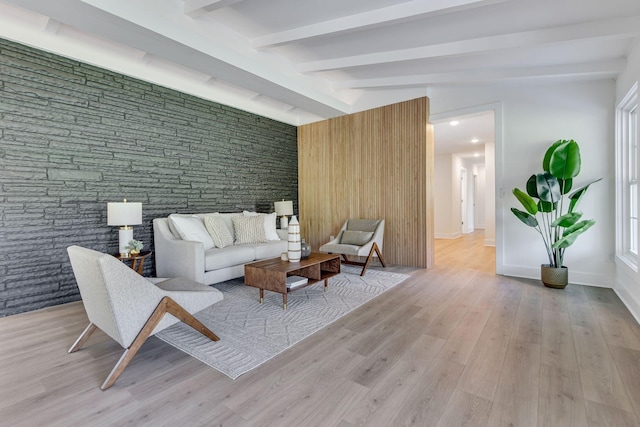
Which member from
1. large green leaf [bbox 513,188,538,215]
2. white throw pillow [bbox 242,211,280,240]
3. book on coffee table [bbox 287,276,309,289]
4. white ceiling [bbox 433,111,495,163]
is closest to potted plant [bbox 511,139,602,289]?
large green leaf [bbox 513,188,538,215]

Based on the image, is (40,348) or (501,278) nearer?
(40,348)

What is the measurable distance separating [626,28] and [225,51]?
3.80 metres

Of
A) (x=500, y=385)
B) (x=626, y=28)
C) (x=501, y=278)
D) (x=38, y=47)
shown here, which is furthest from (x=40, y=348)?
(x=626, y=28)

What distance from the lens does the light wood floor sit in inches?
59.8

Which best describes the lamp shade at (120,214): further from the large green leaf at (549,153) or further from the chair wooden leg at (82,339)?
the large green leaf at (549,153)

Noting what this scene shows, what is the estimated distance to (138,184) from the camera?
3.90m

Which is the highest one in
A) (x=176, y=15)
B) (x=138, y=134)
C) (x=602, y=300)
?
(x=176, y=15)

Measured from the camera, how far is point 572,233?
3.44 meters

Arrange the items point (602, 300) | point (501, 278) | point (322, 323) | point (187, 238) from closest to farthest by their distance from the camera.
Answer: point (322, 323) → point (602, 300) → point (187, 238) → point (501, 278)

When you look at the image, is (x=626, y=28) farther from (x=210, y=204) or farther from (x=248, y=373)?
(x=210, y=204)

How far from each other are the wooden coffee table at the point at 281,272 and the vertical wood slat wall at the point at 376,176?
184 cm

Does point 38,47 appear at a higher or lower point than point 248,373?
higher

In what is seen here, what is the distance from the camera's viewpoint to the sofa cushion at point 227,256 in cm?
361

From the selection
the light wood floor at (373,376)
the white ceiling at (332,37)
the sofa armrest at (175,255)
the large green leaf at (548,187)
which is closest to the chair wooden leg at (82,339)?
the light wood floor at (373,376)
